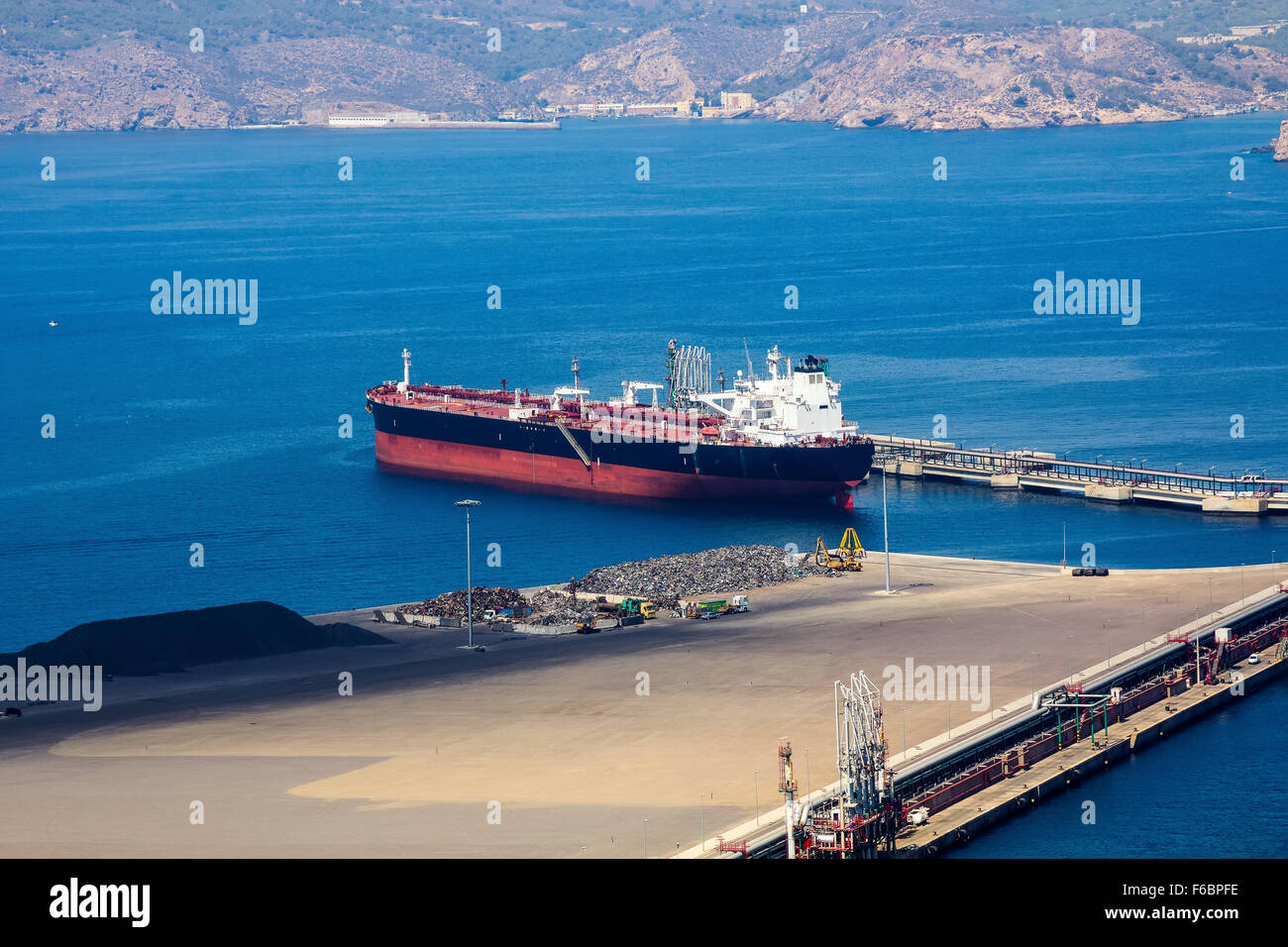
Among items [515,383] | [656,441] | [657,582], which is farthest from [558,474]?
[657,582]

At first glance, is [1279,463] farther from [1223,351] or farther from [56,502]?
[56,502]

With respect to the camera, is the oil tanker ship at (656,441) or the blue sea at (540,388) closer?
the blue sea at (540,388)

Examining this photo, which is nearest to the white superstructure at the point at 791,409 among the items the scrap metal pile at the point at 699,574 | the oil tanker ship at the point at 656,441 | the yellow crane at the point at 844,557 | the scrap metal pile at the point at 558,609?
the oil tanker ship at the point at 656,441

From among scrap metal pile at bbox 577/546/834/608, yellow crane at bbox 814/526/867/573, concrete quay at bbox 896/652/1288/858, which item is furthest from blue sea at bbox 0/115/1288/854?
scrap metal pile at bbox 577/546/834/608

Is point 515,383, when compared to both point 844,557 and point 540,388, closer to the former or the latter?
point 540,388

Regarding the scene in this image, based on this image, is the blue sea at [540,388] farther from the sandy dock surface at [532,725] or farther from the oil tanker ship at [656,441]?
the sandy dock surface at [532,725]

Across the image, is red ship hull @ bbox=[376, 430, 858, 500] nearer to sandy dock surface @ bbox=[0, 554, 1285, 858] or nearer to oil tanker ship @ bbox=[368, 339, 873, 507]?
oil tanker ship @ bbox=[368, 339, 873, 507]
